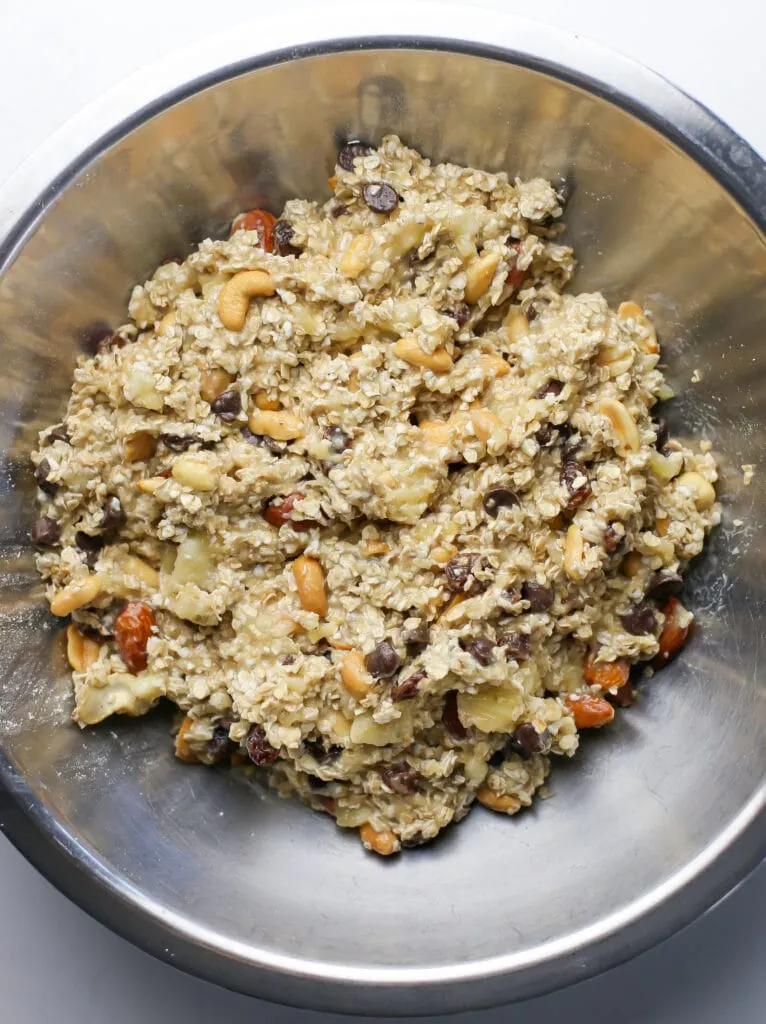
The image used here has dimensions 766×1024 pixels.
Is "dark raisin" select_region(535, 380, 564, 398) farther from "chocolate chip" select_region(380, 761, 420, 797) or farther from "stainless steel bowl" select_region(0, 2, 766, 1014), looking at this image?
"chocolate chip" select_region(380, 761, 420, 797)

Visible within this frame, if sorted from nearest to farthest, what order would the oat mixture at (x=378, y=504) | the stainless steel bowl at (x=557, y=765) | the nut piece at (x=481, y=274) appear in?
the stainless steel bowl at (x=557, y=765)
the oat mixture at (x=378, y=504)
the nut piece at (x=481, y=274)

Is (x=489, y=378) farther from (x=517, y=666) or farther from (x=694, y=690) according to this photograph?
(x=694, y=690)

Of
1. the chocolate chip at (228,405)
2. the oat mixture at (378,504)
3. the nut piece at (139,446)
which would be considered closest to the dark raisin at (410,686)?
the oat mixture at (378,504)

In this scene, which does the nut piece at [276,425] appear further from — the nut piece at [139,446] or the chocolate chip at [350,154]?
the chocolate chip at [350,154]

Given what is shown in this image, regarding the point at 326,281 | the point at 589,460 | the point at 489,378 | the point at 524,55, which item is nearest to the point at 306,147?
the point at 326,281

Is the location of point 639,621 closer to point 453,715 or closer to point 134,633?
point 453,715

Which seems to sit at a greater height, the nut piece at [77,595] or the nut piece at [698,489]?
the nut piece at [698,489]
